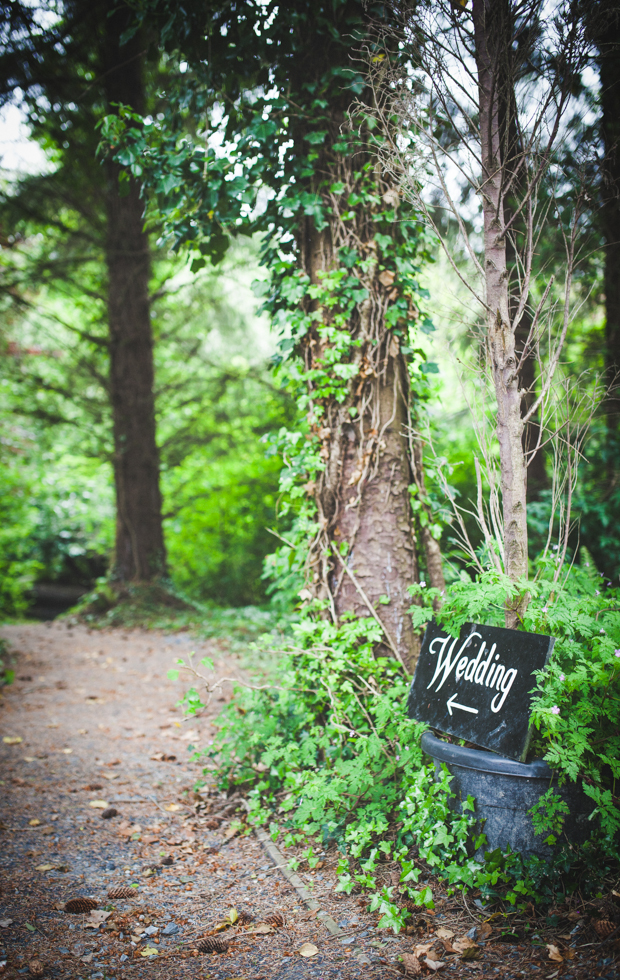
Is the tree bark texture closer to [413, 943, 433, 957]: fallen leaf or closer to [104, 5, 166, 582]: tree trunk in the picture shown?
[413, 943, 433, 957]: fallen leaf

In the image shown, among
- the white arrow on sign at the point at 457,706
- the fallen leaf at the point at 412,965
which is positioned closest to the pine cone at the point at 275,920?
the fallen leaf at the point at 412,965

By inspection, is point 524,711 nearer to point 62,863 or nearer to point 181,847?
point 181,847

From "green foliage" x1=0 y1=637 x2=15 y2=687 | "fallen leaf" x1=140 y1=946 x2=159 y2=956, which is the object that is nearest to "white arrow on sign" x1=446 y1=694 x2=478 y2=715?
"fallen leaf" x1=140 y1=946 x2=159 y2=956

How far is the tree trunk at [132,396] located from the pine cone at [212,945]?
630 cm

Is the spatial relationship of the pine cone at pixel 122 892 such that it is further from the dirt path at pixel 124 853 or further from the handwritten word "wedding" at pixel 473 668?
the handwritten word "wedding" at pixel 473 668

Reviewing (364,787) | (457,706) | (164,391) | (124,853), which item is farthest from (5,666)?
(457,706)

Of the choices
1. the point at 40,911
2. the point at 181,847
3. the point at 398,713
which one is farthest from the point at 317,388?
the point at 40,911

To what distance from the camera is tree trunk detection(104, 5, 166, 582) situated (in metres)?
7.99

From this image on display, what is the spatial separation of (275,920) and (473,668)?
1255mm

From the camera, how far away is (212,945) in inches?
83.2

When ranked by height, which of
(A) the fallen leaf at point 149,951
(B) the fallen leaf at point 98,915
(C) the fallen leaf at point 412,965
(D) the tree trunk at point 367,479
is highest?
(D) the tree trunk at point 367,479

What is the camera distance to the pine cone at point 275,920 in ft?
7.30

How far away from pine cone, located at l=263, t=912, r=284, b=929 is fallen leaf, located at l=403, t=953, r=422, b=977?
529 mm

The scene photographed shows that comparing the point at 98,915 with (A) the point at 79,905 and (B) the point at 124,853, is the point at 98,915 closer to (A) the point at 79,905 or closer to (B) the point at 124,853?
(A) the point at 79,905
